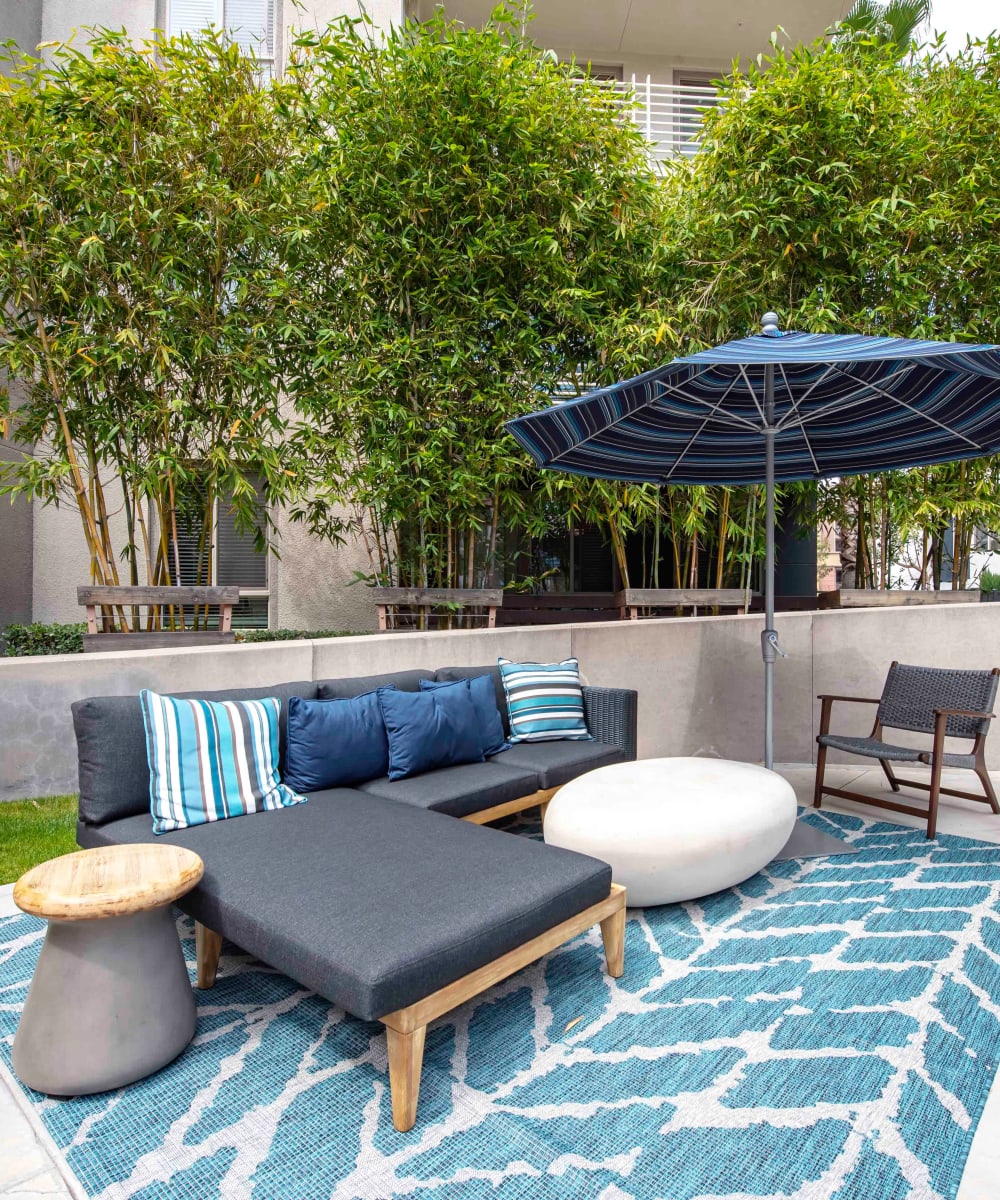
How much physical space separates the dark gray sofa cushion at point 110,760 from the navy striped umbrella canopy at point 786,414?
1.95 metres

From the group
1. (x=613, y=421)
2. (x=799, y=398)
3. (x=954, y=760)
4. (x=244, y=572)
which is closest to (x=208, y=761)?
(x=613, y=421)

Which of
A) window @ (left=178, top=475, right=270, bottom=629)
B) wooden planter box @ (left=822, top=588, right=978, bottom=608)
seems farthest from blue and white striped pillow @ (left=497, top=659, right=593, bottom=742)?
window @ (left=178, top=475, right=270, bottom=629)

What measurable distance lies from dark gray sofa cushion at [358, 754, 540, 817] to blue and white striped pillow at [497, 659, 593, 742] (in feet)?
1.18

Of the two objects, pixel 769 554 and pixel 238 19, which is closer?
pixel 769 554

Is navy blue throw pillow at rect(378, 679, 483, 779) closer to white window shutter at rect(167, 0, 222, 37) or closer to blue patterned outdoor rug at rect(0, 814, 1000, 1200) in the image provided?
blue patterned outdoor rug at rect(0, 814, 1000, 1200)

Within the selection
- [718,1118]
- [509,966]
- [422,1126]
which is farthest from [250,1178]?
[718,1118]

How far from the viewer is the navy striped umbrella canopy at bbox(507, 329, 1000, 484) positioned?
264 centimetres

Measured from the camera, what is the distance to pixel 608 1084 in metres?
1.62

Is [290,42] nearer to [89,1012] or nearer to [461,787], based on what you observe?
[461,787]

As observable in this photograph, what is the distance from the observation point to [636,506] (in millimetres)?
4586

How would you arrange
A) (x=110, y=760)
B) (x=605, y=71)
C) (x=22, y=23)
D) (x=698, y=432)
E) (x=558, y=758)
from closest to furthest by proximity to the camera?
(x=110, y=760) → (x=558, y=758) → (x=698, y=432) → (x=22, y=23) → (x=605, y=71)

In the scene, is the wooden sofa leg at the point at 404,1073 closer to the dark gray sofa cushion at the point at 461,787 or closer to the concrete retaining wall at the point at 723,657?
the dark gray sofa cushion at the point at 461,787

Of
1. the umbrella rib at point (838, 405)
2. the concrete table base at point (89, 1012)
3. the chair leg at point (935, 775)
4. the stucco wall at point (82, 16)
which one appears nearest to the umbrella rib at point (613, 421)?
the umbrella rib at point (838, 405)

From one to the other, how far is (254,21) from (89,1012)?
305 inches
